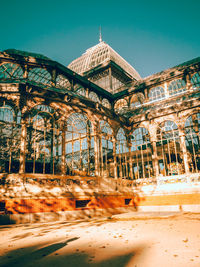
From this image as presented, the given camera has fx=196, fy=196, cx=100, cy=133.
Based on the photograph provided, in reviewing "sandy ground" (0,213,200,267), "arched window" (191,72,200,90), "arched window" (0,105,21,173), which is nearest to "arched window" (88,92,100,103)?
"arched window" (0,105,21,173)

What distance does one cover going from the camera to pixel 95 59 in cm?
2659

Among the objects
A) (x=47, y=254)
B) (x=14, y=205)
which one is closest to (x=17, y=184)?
(x=14, y=205)

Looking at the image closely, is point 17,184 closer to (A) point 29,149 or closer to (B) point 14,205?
(B) point 14,205

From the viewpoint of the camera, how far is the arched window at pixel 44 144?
504 inches

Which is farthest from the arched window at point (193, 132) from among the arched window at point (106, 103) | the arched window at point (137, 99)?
the arched window at point (106, 103)

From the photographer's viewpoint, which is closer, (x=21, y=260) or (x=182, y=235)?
(x=21, y=260)

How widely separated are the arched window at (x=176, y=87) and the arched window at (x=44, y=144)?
1164 cm

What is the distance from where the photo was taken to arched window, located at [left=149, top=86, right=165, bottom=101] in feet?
64.7

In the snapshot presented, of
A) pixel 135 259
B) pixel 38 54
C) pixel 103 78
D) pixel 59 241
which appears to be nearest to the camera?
pixel 135 259

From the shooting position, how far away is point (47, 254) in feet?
14.8

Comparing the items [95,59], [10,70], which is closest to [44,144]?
[10,70]

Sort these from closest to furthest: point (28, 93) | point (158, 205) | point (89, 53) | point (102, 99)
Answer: point (28, 93) → point (158, 205) → point (102, 99) → point (89, 53)

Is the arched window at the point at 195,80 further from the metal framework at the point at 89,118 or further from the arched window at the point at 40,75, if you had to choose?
the arched window at the point at 40,75

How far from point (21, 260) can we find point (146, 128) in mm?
16217
